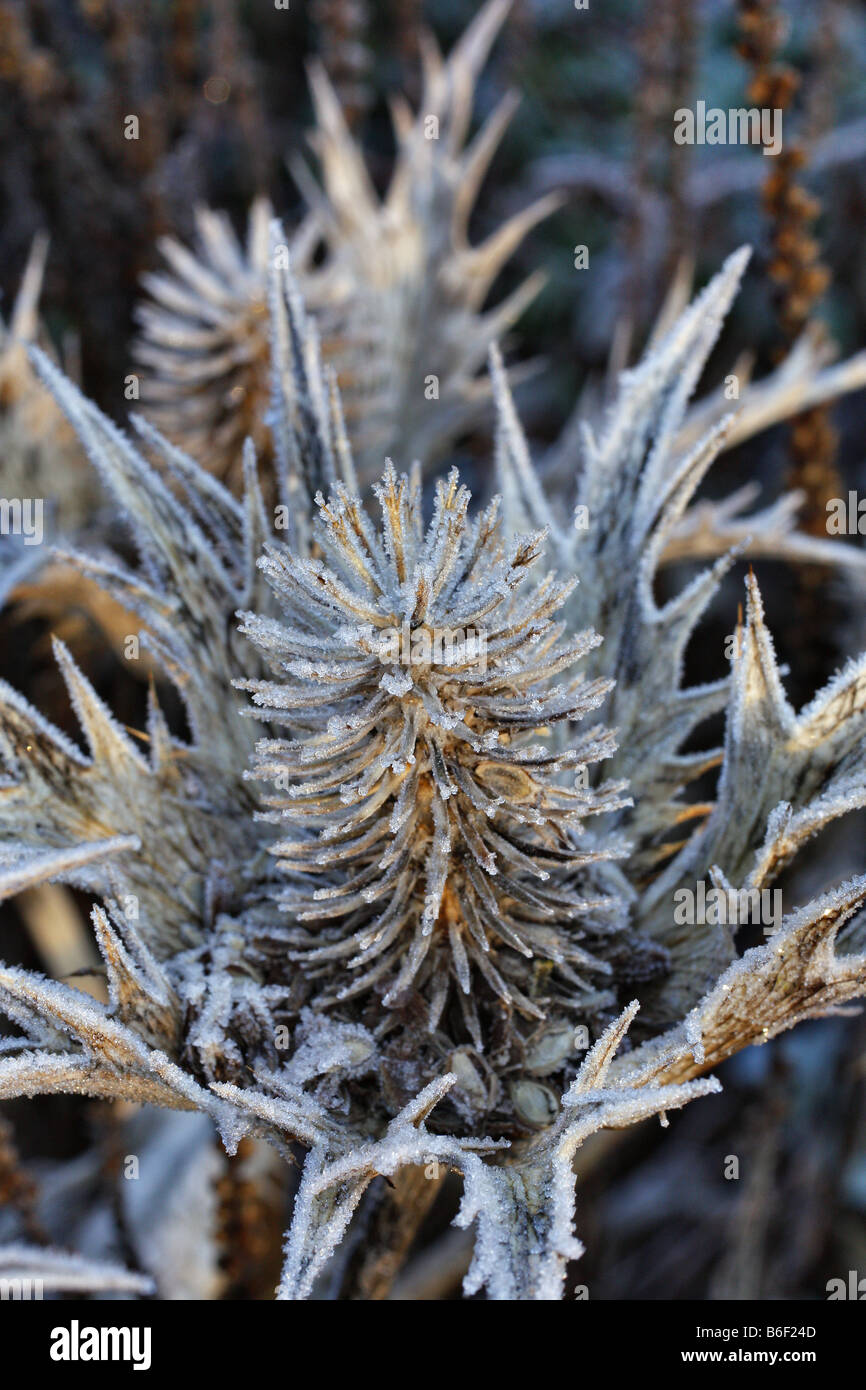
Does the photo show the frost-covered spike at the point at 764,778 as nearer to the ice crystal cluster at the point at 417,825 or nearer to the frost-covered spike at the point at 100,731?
the ice crystal cluster at the point at 417,825

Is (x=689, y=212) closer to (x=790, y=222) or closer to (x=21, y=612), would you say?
(x=790, y=222)

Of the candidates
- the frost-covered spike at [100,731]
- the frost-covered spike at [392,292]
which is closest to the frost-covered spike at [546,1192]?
the frost-covered spike at [100,731]

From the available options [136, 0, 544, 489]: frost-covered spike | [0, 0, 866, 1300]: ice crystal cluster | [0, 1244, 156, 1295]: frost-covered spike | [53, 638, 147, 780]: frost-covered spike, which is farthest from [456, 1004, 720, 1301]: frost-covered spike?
[136, 0, 544, 489]: frost-covered spike

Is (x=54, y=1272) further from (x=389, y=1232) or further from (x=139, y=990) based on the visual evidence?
(x=389, y=1232)

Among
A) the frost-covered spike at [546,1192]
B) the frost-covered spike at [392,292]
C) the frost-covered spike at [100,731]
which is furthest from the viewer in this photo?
the frost-covered spike at [392,292]

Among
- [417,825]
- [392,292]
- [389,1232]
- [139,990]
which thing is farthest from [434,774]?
[392,292]

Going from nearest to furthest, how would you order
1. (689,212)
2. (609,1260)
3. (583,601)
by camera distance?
(583,601), (689,212), (609,1260)

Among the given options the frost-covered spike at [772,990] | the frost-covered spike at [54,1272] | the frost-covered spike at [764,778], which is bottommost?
the frost-covered spike at [54,1272]
